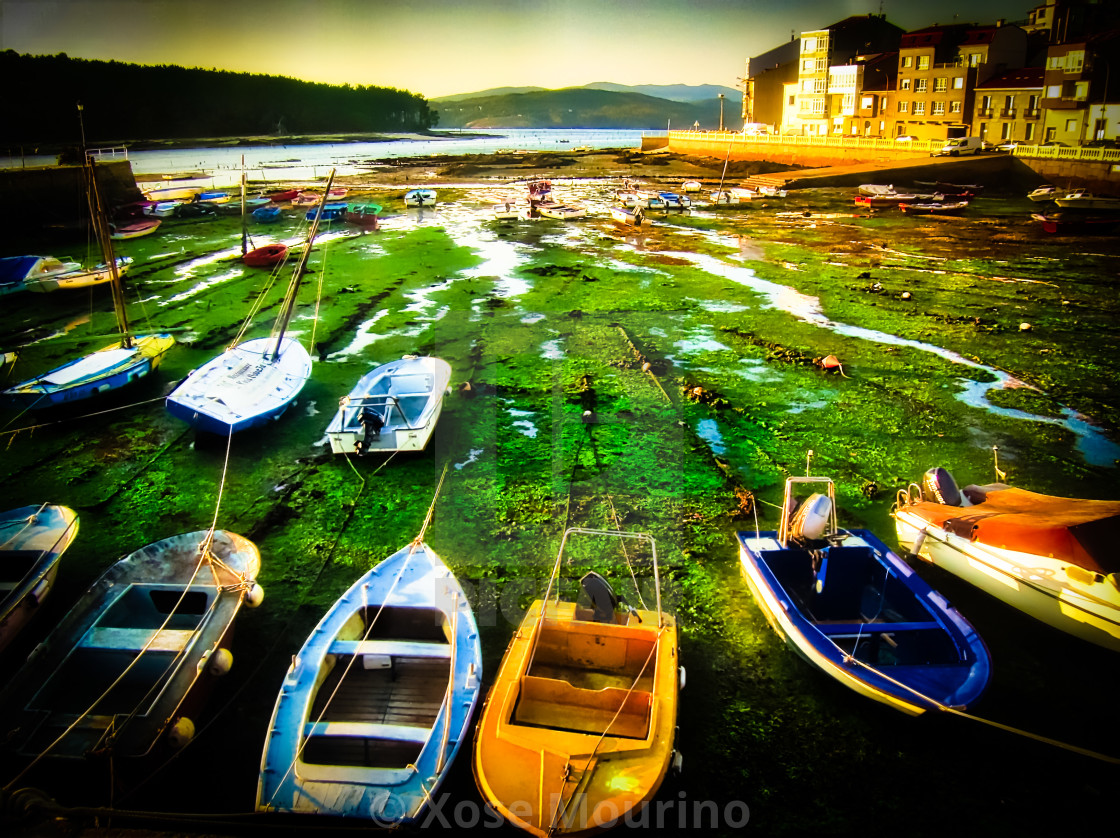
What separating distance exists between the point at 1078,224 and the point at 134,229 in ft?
175

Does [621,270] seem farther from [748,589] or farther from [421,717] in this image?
[421,717]

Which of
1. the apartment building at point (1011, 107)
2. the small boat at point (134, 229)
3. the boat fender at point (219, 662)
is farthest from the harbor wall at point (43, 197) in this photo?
the apartment building at point (1011, 107)

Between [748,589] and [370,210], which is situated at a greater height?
[370,210]

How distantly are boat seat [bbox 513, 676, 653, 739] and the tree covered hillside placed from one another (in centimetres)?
11604

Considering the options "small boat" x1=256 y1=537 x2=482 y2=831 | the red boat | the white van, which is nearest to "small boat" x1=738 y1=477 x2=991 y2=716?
"small boat" x1=256 y1=537 x2=482 y2=831

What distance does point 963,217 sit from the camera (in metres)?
38.8

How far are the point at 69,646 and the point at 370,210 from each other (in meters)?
40.8

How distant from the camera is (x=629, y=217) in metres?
40.7

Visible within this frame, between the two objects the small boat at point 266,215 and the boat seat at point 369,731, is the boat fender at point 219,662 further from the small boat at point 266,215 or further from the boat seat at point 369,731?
the small boat at point 266,215

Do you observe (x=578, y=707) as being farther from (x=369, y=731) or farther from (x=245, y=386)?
(x=245, y=386)

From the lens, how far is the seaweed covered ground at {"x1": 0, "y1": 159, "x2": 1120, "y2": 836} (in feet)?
21.9

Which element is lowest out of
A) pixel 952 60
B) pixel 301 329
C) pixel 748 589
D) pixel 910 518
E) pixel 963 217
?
pixel 748 589

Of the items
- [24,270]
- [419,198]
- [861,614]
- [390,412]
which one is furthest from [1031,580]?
[419,198]

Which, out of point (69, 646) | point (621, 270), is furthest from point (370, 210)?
point (69, 646)
